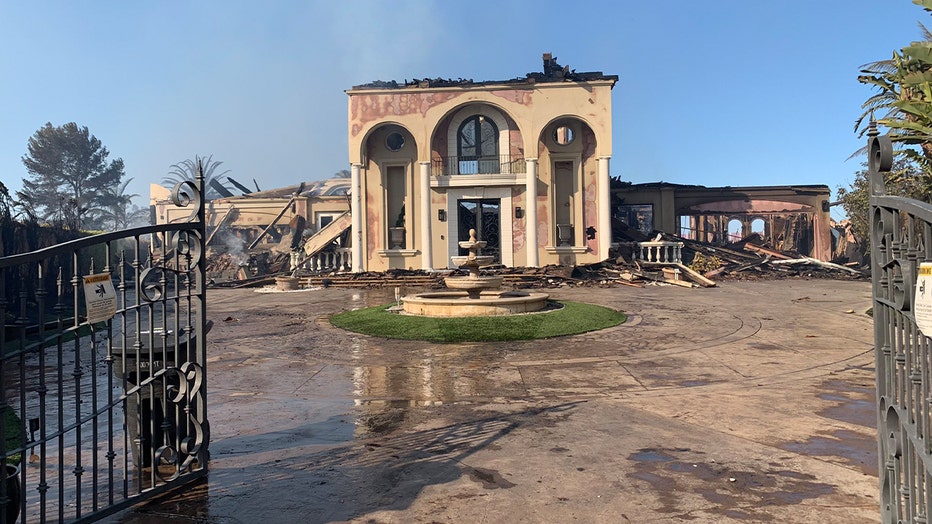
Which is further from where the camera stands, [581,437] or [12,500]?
[581,437]

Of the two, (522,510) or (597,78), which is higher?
(597,78)

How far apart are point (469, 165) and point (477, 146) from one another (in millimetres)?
985

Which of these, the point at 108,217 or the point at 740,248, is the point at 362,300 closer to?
the point at 740,248

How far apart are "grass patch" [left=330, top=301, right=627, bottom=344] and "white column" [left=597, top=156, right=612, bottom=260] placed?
1346 centimetres

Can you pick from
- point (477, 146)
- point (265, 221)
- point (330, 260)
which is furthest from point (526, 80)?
point (265, 221)

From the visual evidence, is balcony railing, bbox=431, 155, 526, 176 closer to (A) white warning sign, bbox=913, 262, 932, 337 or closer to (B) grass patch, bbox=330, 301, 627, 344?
(B) grass patch, bbox=330, 301, 627, 344

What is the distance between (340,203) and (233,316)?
23.1 meters

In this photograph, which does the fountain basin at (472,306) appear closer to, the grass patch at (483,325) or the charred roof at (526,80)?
the grass patch at (483,325)

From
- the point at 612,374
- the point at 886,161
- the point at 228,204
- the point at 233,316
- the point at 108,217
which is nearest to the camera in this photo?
the point at 886,161

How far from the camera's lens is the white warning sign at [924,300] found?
7.18 ft

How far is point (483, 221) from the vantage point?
96.0ft

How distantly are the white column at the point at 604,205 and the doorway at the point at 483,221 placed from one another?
466 centimetres

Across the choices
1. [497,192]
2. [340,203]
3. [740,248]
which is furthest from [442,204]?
[740,248]

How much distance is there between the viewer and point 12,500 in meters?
3.41
